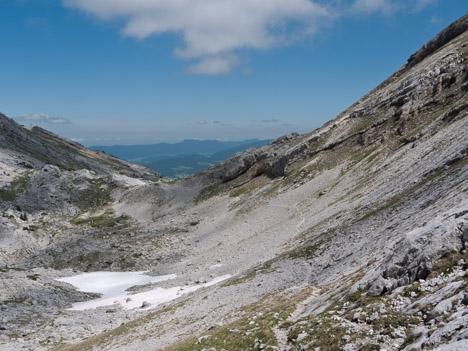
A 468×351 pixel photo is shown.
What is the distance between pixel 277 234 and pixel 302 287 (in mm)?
26653

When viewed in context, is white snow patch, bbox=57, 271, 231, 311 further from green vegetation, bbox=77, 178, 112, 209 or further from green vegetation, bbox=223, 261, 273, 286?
green vegetation, bbox=77, 178, 112, 209

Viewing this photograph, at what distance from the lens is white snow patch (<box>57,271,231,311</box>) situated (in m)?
48.2

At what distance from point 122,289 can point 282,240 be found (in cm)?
2966

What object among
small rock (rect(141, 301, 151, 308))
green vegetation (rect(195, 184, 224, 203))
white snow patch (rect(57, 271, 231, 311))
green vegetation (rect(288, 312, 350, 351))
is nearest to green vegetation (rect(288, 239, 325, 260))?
white snow patch (rect(57, 271, 231, 311))

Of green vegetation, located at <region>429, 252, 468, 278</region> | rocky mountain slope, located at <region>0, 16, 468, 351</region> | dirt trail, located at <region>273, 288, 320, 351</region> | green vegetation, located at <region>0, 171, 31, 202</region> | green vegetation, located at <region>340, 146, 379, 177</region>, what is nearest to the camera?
green vegetation, located at <region>429, 252, 468, 278</region>

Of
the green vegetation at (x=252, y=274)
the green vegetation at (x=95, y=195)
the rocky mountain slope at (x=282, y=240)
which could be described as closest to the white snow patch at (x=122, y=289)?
the rocky mountain slope at (x=282, y=240)

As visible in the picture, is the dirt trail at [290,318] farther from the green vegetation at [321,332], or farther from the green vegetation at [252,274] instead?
the green vegetation at [252,274]

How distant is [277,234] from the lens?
5700 cm

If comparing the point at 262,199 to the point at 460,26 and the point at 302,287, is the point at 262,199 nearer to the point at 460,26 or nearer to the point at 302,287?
the point at 302,287

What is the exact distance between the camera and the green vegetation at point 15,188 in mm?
92312

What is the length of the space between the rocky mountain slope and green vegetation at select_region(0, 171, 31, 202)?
19.2 inches

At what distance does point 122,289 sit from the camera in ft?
190

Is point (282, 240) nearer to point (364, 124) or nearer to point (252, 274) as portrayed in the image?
point (252, 274)

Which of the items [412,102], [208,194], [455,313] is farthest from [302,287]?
[208,194]
